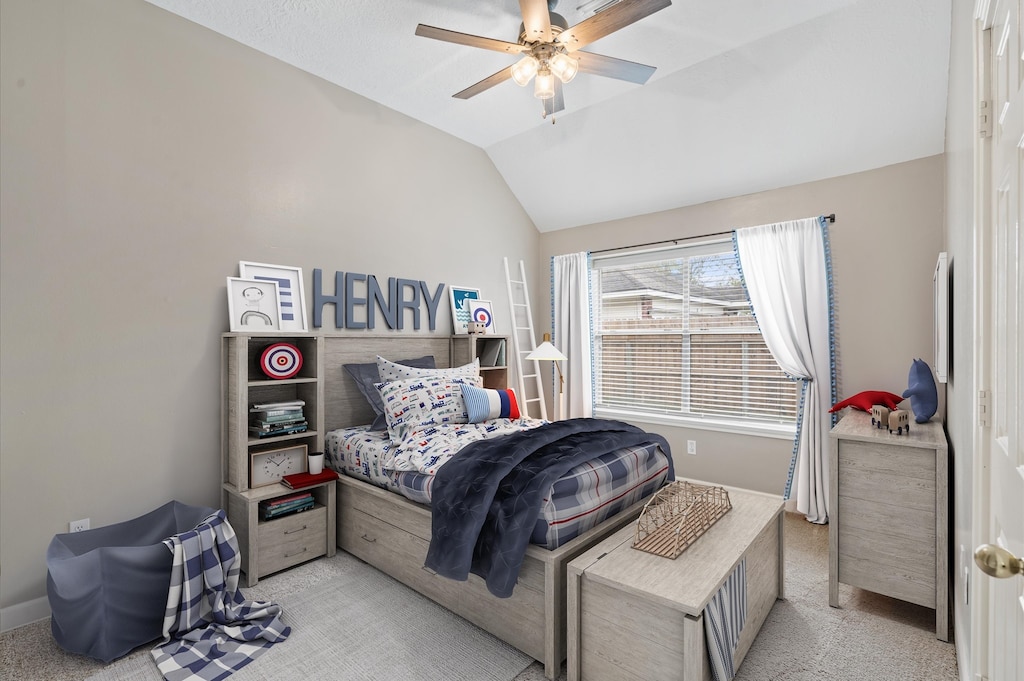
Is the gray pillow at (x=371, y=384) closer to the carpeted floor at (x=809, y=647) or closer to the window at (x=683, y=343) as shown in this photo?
the carpeted floor at (x=809, y=647)

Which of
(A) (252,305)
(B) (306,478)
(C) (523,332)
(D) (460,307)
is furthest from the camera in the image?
(C) (523,332)

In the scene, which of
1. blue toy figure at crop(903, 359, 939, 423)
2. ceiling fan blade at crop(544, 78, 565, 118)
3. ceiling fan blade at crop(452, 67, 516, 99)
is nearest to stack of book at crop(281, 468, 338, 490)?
ceiling fan blade at crop(452, 67, 516, 99)

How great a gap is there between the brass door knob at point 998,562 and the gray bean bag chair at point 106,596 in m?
2.77

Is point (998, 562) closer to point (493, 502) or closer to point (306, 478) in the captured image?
point (493, 502)

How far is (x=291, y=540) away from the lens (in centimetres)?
285

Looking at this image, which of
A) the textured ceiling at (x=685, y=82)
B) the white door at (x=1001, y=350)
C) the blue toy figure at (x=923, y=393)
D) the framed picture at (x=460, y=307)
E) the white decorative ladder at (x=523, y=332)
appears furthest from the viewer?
the white decorative ladder at (x=523, y=332)

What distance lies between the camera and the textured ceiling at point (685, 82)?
8.87 ft

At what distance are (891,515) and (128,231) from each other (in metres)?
4.09

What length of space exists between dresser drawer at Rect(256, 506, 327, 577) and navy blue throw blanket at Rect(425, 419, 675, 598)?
1110mm

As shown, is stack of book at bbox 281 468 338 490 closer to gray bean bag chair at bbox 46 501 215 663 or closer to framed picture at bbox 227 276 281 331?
gray bean bag chair at bbox 46 501 215 663

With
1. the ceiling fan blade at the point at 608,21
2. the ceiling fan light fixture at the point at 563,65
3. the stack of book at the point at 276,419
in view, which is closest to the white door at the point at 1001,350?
the ceiling fan blade at the point at 608,21

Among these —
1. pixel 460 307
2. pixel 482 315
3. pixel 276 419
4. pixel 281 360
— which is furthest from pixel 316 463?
pixel 482 315

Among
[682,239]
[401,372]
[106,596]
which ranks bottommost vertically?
[106,596]

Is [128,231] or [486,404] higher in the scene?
[128,231]
